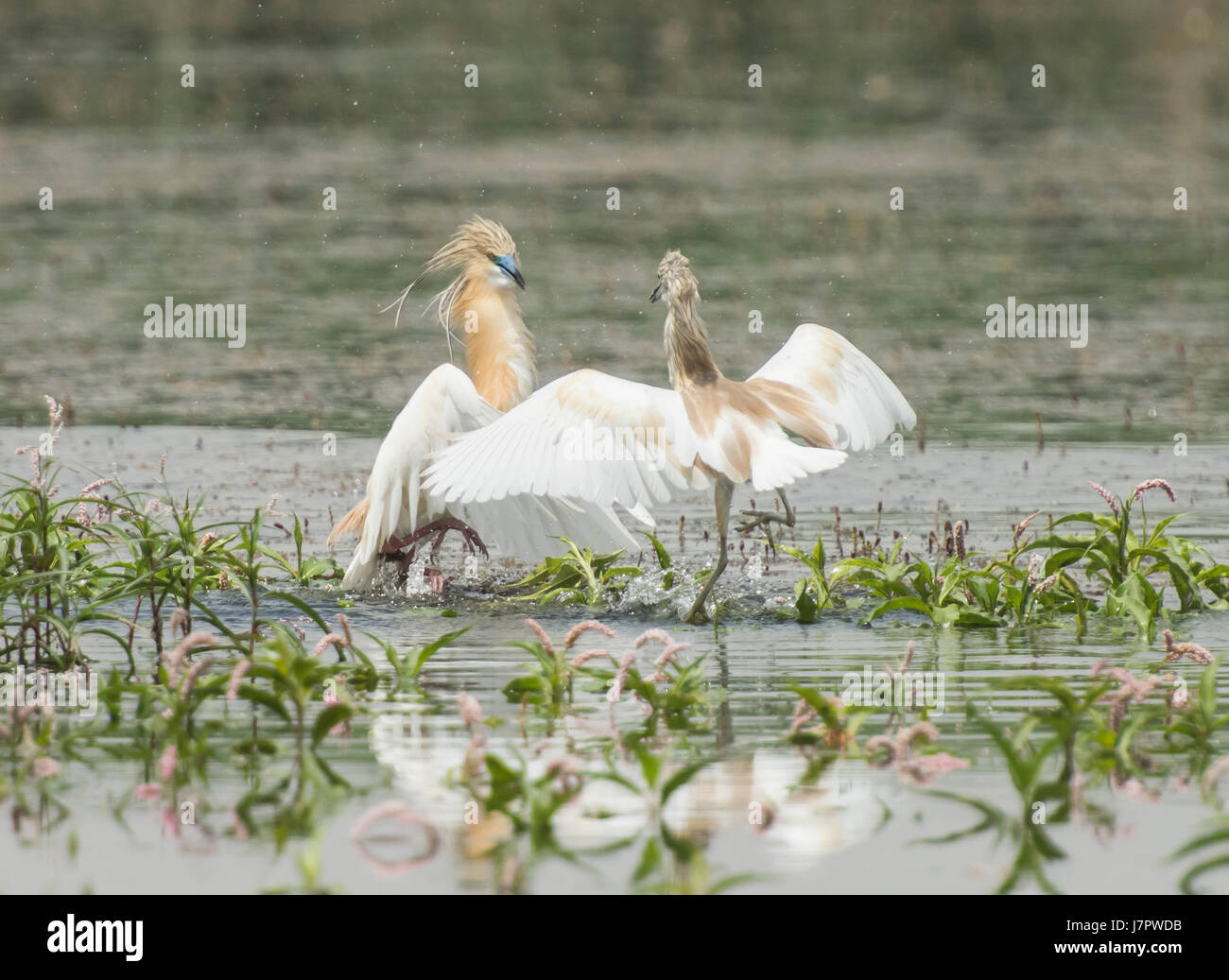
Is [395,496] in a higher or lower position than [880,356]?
lower

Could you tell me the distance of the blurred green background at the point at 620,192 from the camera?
14.5 m

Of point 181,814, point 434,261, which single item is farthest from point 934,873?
point 434,261

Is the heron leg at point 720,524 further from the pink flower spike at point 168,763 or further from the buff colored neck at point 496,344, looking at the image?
the pink flower spike at point 168,763

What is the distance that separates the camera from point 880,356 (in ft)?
48.0

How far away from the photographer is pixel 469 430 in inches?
343

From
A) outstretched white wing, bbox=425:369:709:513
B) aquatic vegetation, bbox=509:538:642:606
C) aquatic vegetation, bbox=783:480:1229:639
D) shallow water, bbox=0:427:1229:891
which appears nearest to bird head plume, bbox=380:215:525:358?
shallow water, bbox=0:427:1229:891

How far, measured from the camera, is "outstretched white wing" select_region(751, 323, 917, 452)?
805cm

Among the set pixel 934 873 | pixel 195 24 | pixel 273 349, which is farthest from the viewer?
pixel 195 24

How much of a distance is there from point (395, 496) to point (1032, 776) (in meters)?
4.12

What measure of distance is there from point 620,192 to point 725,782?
1601 cm

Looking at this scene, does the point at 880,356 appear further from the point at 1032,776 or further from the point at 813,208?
the point at 1032,776

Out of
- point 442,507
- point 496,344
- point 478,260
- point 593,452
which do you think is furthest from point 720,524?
point 478,260

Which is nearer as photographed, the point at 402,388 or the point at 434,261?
the point at 434,261

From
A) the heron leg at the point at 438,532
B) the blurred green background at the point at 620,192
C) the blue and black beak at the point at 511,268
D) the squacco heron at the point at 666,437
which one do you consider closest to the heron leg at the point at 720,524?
the squacco heron at the point at 666,437
